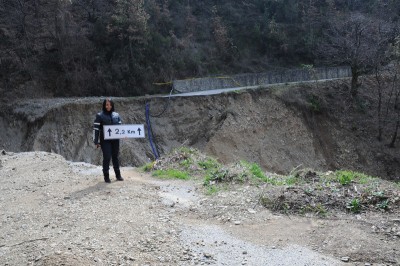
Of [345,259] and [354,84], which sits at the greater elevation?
[354,84]

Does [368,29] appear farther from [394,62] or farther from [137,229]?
[137,229]

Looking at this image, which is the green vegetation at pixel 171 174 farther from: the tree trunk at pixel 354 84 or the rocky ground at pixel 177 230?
the tree trunk at pixel 354 84

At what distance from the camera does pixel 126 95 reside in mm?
24562

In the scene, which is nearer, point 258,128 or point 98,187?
point 98,187

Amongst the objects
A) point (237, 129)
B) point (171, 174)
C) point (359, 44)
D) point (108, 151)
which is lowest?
point (237, 129)

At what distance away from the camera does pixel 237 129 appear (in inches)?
867

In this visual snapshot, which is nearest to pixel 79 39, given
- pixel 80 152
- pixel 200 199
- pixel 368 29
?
pixel 80 152

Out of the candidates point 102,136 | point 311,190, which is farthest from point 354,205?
point 102,136

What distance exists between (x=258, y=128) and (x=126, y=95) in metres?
8.31

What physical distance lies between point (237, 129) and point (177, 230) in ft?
54.2

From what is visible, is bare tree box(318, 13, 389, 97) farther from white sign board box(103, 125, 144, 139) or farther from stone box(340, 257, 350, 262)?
stone box(340, 257, 350, 262)

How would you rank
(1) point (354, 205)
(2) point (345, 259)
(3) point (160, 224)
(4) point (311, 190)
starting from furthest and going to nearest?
1. (4) point (311, 190)
2. (1) point (354, 205)
3. (3) point (160, 224)
4. (2) point (345, 259)

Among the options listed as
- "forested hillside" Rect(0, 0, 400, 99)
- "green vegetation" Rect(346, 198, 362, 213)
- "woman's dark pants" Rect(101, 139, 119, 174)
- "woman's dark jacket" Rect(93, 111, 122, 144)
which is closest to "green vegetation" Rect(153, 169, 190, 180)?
"woman's dark pants" Rect(101, 139, 119, 174)

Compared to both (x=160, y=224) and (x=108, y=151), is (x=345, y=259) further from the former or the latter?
(x=108, y=151)
